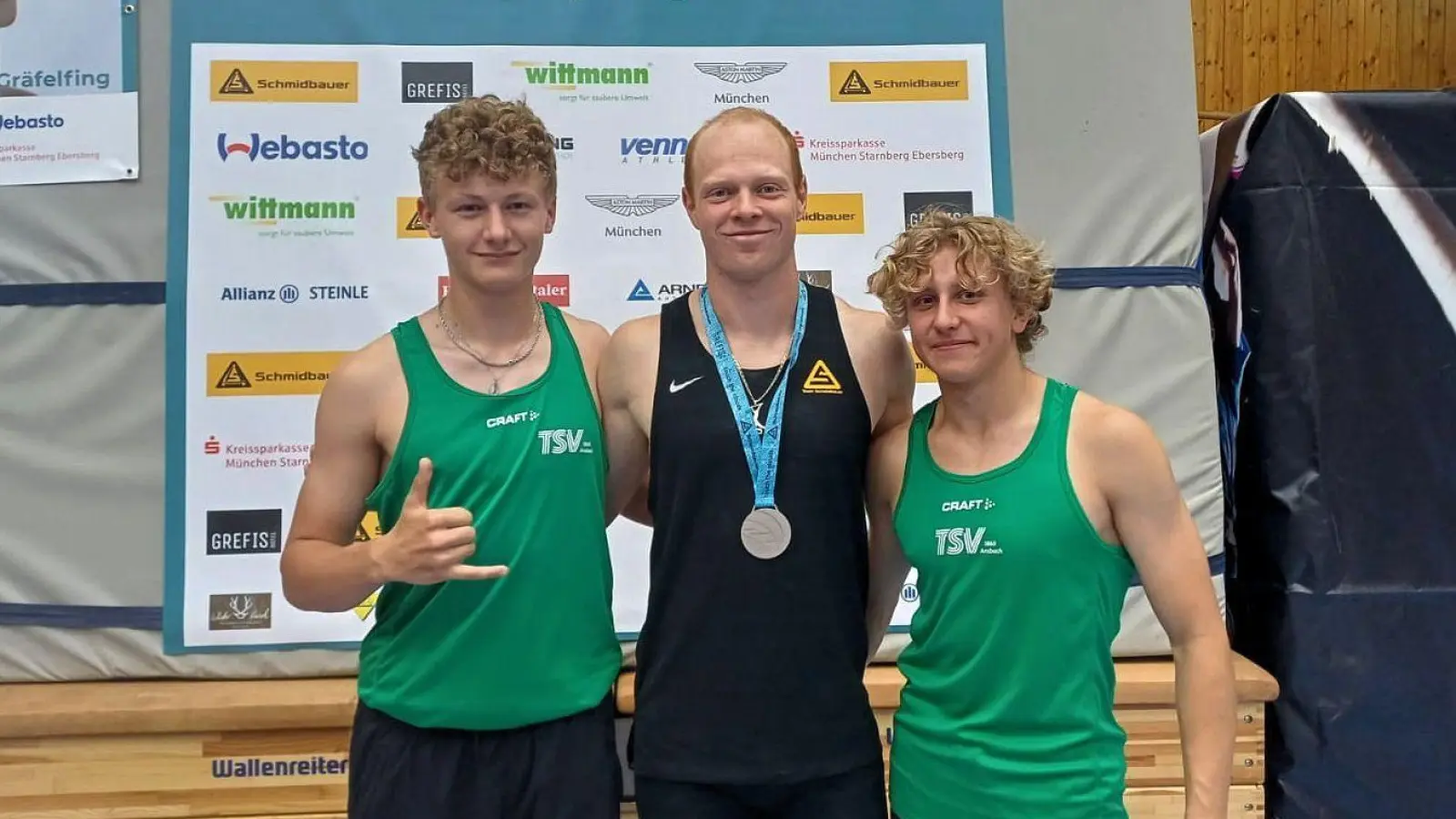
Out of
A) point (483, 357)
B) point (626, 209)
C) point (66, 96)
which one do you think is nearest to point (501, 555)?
point (483, 357)

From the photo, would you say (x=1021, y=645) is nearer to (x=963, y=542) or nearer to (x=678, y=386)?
(x=963, y=542)

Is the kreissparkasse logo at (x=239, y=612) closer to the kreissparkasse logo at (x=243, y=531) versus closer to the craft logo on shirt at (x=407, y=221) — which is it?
the kreissparkasse logo at (x=243, y=531)

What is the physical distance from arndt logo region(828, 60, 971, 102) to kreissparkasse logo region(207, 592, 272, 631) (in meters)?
2.15

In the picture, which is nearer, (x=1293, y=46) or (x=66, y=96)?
(x=66, y=96)

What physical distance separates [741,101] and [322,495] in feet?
5.71

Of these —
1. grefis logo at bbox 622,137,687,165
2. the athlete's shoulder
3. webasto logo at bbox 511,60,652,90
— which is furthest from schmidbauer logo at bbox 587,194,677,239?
the athlete's shoulder

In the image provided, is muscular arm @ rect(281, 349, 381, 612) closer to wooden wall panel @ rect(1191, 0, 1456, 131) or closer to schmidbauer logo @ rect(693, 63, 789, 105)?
schmidbauer logo @ rect(693, 63, 789, 105)

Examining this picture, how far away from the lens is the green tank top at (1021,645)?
4.31 feet

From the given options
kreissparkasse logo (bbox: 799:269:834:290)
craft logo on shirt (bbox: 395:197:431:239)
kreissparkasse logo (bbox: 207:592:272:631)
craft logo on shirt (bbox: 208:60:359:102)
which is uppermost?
craft logo on shirt (bbox: 208:60:359:102)

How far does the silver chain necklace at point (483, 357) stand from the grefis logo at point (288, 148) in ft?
4.29

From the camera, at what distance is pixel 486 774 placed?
143cm

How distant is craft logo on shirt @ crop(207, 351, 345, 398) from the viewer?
253 centimetres

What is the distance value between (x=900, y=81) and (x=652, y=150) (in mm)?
758

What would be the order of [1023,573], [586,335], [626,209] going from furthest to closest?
[626,209]
[586,335]
[1023,573]
